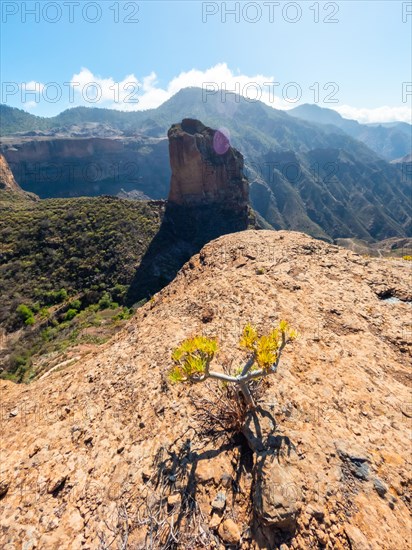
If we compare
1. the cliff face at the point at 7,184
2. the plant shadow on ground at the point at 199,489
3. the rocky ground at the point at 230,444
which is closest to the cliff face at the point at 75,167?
the cliff face at the point at 7,184

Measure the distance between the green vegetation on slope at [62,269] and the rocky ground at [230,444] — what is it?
19880 millimetres

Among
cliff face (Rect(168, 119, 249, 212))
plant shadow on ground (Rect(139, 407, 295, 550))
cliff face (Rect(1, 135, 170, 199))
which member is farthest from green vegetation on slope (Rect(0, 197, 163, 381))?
cliff face (Rect(1, 135, 170, 199))

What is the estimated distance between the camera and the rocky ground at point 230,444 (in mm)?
4797

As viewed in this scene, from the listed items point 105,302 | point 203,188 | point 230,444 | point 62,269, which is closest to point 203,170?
point 203,188

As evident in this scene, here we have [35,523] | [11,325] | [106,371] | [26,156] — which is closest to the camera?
[35,523]

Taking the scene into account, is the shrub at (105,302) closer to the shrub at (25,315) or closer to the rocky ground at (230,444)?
the shrub at (25,315)

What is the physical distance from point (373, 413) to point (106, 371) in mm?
7390

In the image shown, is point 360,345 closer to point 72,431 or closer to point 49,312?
point 72,431

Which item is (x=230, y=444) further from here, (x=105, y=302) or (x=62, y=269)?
(x=62, y=269)

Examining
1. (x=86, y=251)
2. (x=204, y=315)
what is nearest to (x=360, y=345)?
(x=204, y=315)

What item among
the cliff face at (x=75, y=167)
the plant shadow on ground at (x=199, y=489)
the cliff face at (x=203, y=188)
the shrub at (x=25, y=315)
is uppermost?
the cliff face at (x=75, y=167)

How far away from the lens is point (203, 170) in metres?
73.4

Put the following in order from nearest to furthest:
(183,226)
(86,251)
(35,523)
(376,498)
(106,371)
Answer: (376,498) → (35,523) → (106,371) → (86,251) → (183,226)

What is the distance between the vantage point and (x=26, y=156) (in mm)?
150375
